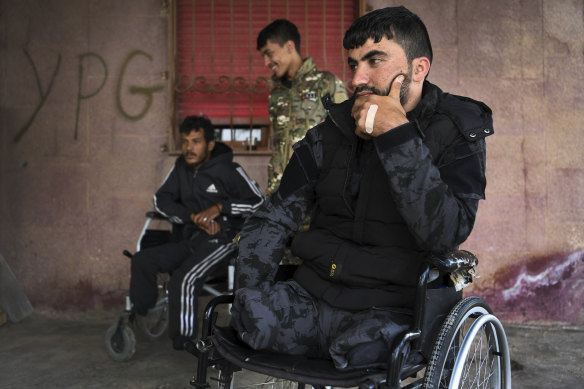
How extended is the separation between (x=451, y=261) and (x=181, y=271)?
2.09m

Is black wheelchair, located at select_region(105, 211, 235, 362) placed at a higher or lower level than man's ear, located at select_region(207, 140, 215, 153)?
lower

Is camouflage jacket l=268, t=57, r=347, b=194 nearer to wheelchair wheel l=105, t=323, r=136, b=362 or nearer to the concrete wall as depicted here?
the concrete wall

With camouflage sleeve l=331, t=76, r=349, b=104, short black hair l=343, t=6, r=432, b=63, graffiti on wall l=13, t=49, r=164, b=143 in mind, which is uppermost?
graffiti on wall l=13, t=49, r=164, b=143

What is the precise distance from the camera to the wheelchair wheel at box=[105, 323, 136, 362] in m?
3.60

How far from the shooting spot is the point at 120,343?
12.0 feet

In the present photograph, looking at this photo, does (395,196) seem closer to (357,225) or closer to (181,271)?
(357,225)

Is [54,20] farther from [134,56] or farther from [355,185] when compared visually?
[355,185]

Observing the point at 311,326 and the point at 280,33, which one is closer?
the point at 311,326

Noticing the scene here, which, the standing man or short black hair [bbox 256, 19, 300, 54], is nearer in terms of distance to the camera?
the standing man

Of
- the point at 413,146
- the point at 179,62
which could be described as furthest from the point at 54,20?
the point at 413,146

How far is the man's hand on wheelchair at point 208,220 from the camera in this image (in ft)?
12.0

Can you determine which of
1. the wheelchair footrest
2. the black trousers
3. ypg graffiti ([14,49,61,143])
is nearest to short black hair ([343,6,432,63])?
the wheelchair footrest

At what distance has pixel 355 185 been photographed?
1834 millimetres

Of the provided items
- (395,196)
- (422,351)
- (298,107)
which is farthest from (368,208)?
(298,107)
